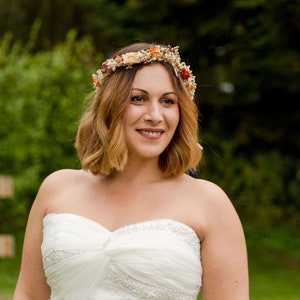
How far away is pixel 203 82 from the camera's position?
553 inches

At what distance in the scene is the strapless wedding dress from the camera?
2840mm

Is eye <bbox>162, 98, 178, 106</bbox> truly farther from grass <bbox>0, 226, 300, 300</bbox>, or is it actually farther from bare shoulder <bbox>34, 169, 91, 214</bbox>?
grass <bbox>0, 226, 300, 300</bbox>

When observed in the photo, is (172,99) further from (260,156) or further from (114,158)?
(260,156)

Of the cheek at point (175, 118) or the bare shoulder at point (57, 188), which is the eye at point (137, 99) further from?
the bare shoulder at point (57, 188)

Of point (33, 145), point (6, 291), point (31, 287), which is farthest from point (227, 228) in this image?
point (33, 145)

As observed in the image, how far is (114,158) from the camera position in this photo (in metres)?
3.01

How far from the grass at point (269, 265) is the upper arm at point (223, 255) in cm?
602

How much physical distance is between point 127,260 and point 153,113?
500 mm

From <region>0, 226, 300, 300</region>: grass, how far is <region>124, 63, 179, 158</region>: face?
240 inches

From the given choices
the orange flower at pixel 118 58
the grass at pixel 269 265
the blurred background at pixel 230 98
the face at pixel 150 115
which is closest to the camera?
the face at pixel 150 115

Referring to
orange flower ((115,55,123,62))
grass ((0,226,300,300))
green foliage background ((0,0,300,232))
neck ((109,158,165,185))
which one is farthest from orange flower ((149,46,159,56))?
green foliage background ((0,0,300,232))

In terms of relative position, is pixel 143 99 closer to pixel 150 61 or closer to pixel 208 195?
pixel 150 61

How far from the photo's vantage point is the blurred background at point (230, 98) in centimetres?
1188

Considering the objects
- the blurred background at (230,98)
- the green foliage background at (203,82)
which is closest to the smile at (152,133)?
the blurred background at (230,98)
